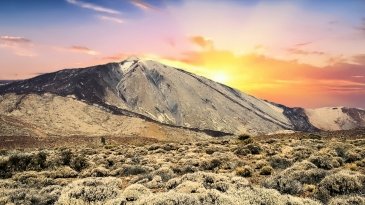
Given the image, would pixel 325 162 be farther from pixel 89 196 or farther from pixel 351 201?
pixel 89 196

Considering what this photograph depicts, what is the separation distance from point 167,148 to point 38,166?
17211mm

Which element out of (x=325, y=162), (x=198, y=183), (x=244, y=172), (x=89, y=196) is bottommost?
(x=89, y=196)

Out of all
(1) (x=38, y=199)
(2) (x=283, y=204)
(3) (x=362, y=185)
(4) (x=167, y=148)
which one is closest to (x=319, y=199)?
(3) (x=362, y=185)

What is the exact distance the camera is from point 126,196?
1461 cm

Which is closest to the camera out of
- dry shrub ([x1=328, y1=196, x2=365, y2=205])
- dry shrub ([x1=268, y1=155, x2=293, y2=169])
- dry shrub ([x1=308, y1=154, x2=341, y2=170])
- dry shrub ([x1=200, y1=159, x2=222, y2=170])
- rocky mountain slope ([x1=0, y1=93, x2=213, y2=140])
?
dry shrub ([x1=328, y1=196, x2=365, y2=205])

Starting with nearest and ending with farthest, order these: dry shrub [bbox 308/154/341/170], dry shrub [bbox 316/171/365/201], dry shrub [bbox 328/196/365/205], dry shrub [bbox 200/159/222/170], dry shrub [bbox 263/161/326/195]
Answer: dry shrub [bbox 328/196/365/205], dry shrub [bbox 316/171/365/201], dry shrub [bbox 263/161/326/195], dry shrub [bbox 308/154/341/170], dry shrub [bbox 200/159/222/170]

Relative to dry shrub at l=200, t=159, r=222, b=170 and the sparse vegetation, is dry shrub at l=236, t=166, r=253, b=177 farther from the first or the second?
dry shrub at l=200, t=159, r=222, b=170

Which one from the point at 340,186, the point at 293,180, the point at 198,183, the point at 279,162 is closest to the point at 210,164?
the point at 279,162

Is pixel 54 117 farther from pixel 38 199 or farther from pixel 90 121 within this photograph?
pixel 38 199

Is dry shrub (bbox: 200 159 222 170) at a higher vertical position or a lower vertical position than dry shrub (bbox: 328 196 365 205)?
lower

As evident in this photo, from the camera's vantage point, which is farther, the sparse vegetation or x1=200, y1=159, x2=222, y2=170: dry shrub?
x1=200, y1=159, x2=222, y2=170: dry shrub

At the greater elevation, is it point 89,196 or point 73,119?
point 89,196

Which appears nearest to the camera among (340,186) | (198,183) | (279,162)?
(340,186)

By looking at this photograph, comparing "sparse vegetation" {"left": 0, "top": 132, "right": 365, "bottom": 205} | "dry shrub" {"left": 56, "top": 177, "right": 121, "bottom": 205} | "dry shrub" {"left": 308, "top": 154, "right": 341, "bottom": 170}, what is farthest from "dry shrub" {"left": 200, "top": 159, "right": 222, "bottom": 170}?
"dry shrub" {"left": 56, "top": 177, "right": 121, "bottom": 205}
